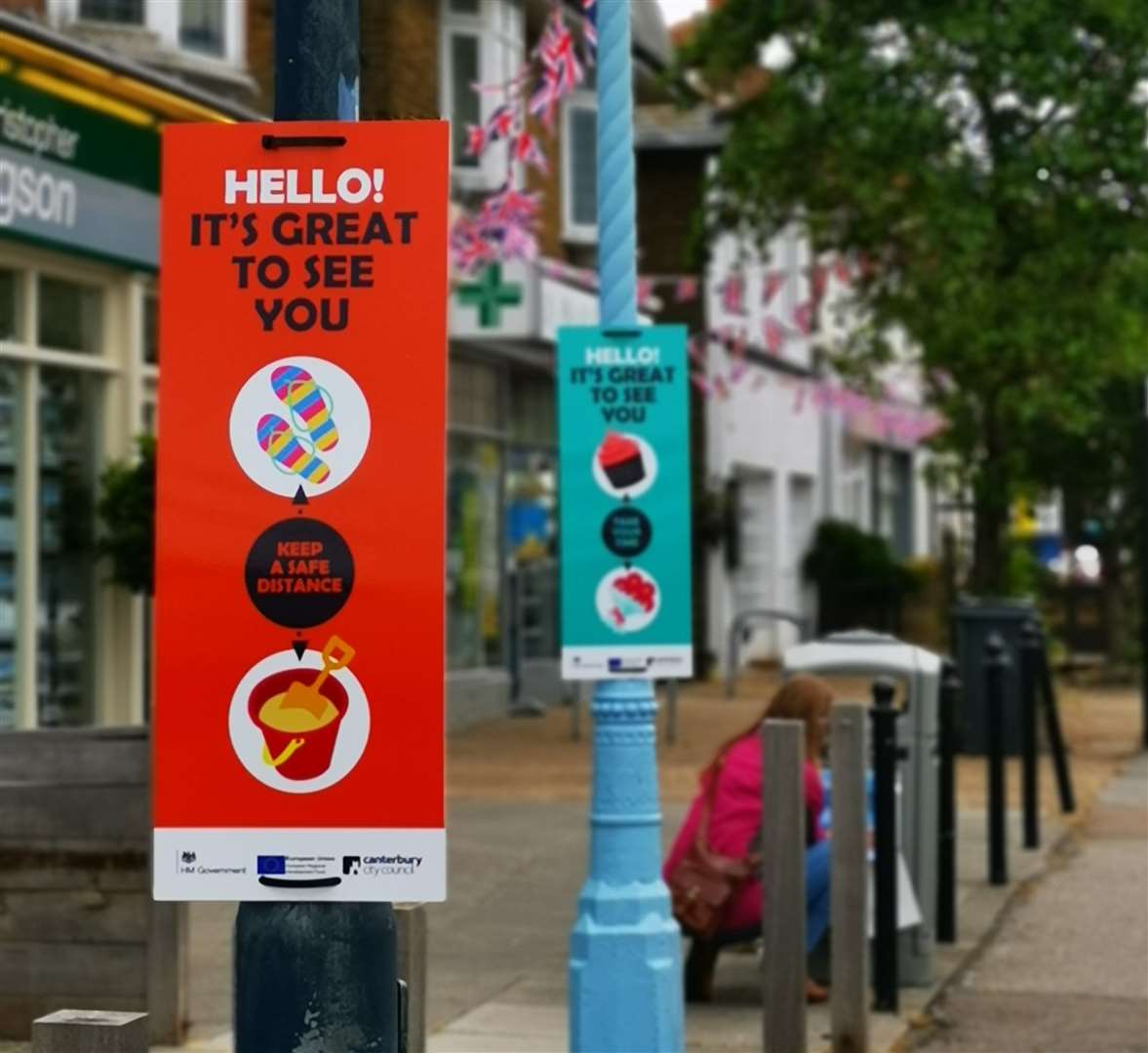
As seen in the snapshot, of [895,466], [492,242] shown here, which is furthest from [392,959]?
[895,466]

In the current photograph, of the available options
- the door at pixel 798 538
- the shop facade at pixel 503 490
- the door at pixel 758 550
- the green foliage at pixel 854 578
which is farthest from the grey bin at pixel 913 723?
the green foliage at pixel 854 578

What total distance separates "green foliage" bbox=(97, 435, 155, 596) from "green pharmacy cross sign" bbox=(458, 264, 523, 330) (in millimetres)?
6753

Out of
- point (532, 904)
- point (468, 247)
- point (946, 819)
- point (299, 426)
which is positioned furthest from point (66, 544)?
point (299, 426)

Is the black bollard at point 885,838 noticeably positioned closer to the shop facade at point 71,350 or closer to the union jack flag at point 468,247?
the shop facade at point 71,350

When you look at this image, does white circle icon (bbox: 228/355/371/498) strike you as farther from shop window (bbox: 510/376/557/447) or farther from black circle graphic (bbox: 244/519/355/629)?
shop window (bbox: 510/376/557/447)

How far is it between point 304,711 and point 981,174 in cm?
1753

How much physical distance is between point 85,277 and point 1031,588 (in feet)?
54.0

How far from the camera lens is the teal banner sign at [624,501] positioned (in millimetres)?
8922

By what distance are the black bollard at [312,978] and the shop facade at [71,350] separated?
9247 mm

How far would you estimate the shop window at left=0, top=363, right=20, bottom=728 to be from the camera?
14.7 m

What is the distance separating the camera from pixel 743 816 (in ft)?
32.0

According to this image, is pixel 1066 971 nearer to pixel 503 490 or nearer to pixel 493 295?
pixel 493 295

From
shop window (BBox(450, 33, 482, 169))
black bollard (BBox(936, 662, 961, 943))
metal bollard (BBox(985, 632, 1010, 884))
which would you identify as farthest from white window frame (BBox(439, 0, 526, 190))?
black bollard (BBox(936, 662, 961, 943))

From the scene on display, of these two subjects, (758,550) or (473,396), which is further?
(758,550)
